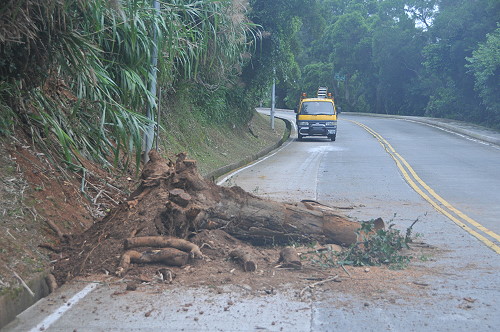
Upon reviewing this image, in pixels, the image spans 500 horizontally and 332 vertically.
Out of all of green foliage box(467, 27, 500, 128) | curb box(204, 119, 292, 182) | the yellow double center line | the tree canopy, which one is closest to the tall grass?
the tree canopy

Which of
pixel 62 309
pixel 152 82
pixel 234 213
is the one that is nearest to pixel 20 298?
pixel 62 309

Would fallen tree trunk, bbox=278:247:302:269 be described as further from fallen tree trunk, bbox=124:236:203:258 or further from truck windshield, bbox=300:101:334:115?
truck windshield, bbox=300:101:334:115

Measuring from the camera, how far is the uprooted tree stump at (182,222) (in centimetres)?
755

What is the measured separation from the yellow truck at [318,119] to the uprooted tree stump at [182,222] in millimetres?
26065

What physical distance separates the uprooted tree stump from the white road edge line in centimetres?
49

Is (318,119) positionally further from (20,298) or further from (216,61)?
(20,298)

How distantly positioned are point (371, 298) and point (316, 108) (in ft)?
96.6

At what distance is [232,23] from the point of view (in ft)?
53.9

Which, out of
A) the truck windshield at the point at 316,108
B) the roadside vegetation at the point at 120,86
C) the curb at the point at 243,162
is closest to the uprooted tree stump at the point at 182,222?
the roadside vegetation at the point at 120,86

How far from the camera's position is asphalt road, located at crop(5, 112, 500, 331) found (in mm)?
5758

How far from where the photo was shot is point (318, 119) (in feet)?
115

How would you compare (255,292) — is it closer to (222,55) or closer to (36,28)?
(36,28)

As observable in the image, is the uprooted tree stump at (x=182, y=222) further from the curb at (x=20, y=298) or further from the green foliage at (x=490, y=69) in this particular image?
the green foliage at (x=490, y=69)

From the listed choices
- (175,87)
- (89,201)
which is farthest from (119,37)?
(175,87)
